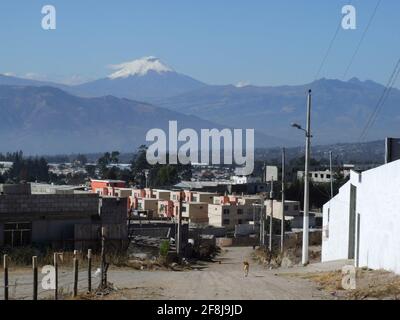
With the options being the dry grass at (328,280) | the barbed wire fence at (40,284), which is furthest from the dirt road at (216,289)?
the barbed wire fence at (40,284)

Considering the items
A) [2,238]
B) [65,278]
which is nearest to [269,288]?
[65,278]

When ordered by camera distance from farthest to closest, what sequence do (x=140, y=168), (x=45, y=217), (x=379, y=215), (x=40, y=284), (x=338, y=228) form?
(x=140, y=168)
(x=45, y=217)
(x=338, y=228)
(x=379, y=215)
(x=40, y=284)

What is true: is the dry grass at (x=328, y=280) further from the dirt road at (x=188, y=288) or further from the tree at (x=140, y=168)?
the tree at (x=140, y=168)

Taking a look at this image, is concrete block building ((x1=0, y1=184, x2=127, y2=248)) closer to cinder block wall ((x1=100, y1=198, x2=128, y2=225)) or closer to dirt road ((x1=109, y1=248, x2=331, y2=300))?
cinder block wall ((x1=100, y1=198, x2=128, y2=225))

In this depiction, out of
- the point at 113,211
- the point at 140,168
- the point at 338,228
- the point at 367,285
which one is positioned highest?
the point at 140,168

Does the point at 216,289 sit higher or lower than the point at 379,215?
lower

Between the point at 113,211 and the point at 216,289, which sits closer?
the point at 216,289

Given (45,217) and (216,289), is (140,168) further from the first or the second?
(216,289)

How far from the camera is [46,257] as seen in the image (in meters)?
26.0

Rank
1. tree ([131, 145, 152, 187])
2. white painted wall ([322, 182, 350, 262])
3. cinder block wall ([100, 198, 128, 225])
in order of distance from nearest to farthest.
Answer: white painted wall ([322, 182, 350, 262]), cinder block wall ([100, 198, 128, 225]), tree ([131, 145, 152, 187])

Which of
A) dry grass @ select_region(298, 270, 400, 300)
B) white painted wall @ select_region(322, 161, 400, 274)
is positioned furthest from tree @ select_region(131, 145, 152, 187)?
dry grass @ select_region(298, 270, 400, 300)

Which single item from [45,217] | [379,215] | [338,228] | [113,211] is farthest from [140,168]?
[379,215]
